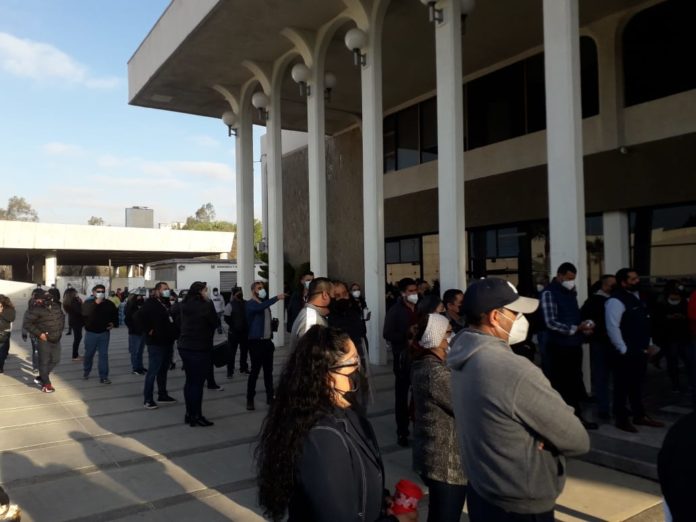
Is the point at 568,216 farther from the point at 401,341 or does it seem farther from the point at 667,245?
the point at 667,245

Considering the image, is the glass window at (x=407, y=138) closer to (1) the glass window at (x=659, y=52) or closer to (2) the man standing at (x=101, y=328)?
(1) the glass window at (x=659, y=52)

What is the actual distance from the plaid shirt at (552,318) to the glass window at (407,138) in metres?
11.7

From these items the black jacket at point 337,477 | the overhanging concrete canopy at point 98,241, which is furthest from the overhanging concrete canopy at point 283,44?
the overhanging concrete canopy at point 98,241

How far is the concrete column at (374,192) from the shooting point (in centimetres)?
1149

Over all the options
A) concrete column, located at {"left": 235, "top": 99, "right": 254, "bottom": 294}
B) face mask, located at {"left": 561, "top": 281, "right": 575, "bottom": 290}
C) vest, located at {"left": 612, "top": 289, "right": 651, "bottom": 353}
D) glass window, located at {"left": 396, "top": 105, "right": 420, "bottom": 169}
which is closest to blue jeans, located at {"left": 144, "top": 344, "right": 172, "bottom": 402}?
face mask, located at {"left": 561, "top": 281, "right": 575, "bottom": 290}

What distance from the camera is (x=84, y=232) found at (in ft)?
124

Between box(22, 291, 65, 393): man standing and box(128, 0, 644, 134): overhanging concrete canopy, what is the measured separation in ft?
23.4

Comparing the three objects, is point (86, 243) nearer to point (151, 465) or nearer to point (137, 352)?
point (137, 352)

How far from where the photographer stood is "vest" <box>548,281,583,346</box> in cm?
625

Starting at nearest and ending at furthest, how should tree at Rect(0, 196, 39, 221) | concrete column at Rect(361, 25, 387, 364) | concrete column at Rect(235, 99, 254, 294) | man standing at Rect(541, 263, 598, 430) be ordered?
man standing at Rect(541, 263, 598, 430) < concrete column at Rect(361, 25, 387, 364) < concrete column at Rect(235, 99, 254, 294) < tree at Rect(0, 196, 39, 221)

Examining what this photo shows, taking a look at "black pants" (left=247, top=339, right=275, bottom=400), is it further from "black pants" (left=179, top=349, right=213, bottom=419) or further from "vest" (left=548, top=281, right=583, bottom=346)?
"vest" (left=548, top=281, right=583, bottom=346)

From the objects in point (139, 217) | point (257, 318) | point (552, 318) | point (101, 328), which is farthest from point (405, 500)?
point (139, 217)

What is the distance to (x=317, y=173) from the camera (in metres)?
13.2

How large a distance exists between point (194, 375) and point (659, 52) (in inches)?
443
